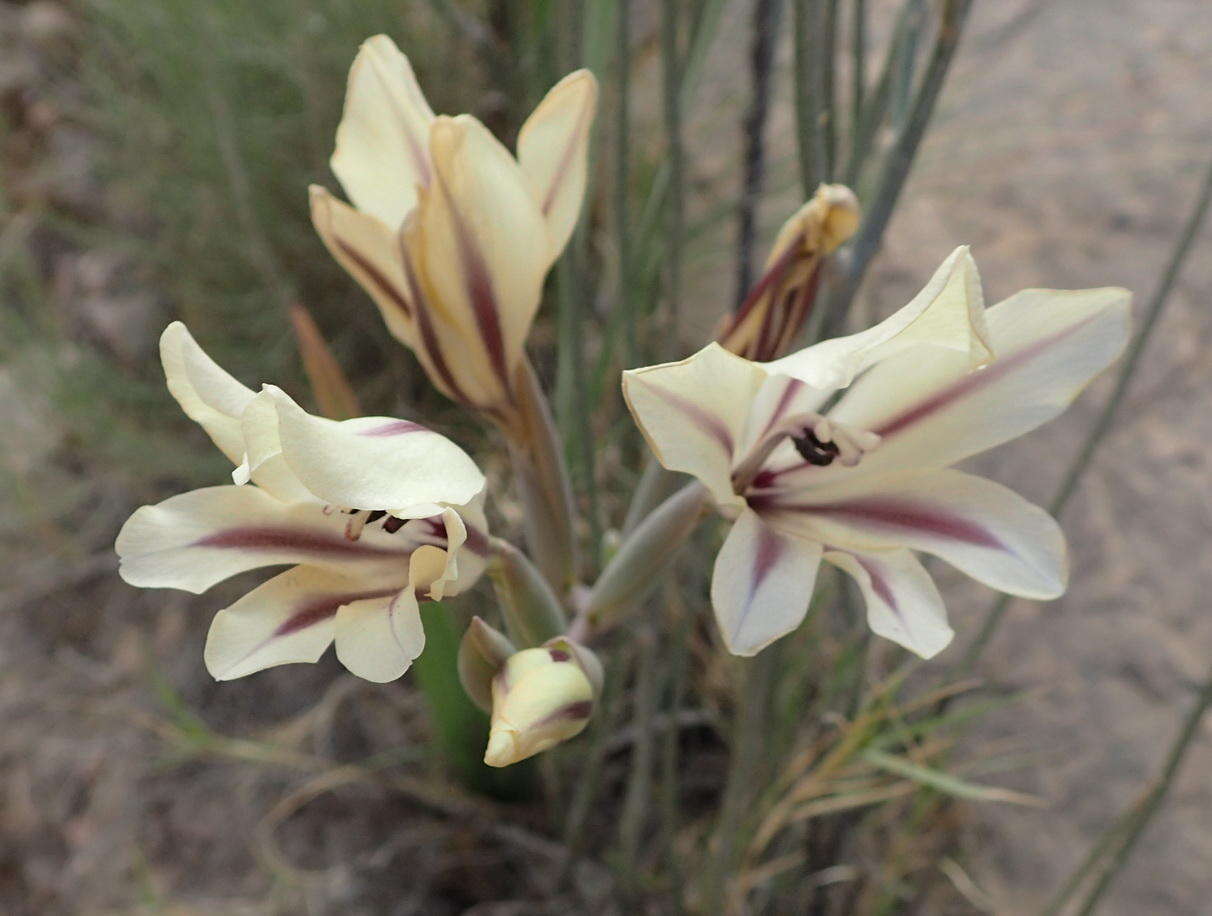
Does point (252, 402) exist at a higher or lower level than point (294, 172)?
higher

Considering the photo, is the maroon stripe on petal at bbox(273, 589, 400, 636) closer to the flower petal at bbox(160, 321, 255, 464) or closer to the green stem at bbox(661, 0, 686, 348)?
the flower petal at bbox(160, 321, 255, 464)

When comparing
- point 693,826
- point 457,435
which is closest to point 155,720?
point 457,435

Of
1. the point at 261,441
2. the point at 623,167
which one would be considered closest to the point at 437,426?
the point at 623,167

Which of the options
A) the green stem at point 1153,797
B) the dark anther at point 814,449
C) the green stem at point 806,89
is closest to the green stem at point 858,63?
the green stem at point 806,89

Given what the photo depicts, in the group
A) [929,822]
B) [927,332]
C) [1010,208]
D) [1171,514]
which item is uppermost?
[927,332]

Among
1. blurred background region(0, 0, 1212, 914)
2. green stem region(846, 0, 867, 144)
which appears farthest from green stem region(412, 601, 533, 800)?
green stem region(846, 0, 867, 144)

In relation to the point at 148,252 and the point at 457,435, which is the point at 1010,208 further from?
the point at 148,252
